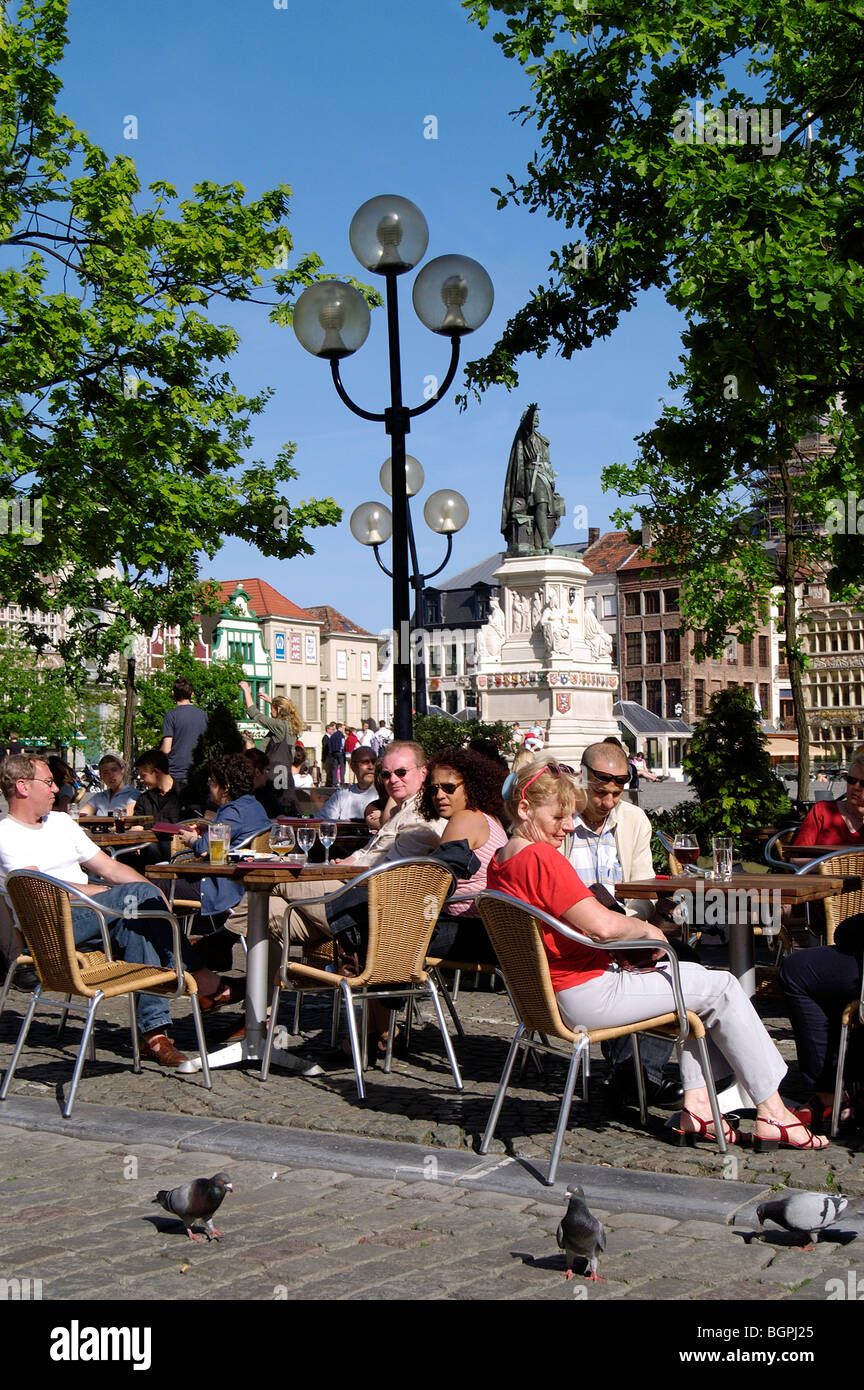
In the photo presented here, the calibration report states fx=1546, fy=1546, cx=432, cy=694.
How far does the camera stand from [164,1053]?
718cm

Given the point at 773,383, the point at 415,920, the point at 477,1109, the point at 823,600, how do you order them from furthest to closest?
1. the point at 823,600
2. the point at 773,383
3. the point at 415,920
4. the point at 477,1109

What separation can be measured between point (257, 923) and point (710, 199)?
20.7 feet

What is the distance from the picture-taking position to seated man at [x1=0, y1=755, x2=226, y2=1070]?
714 centimetres

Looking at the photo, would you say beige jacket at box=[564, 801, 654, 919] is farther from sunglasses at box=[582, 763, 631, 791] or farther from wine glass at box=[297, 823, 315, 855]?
wine glass at box=[297, 823, 315, 855]

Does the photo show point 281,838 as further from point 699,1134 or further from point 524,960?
point 699,1134

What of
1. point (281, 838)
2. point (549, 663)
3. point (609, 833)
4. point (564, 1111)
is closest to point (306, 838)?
point (281, 838)

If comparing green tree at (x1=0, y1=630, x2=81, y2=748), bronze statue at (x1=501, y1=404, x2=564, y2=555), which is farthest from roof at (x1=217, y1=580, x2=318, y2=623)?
bronze statue at (x1=501, y1=404, x2=564, y2=555)

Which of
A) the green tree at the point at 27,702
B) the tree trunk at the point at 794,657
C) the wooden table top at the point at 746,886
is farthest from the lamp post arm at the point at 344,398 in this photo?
the green tree at the point at 27,702

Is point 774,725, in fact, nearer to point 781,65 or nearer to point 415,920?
point 781,65

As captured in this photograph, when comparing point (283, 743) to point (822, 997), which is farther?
point (283, 743)

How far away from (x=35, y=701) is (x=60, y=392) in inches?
1788

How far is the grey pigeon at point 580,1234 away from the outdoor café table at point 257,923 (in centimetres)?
292

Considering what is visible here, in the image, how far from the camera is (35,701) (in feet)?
199
